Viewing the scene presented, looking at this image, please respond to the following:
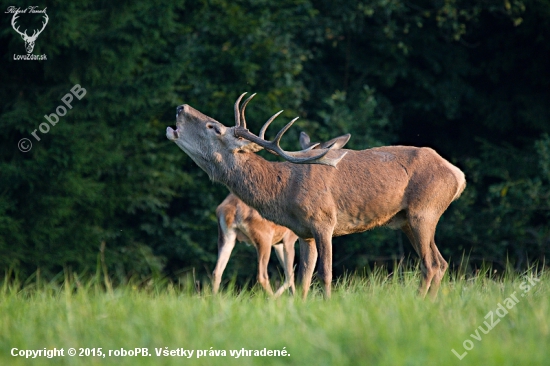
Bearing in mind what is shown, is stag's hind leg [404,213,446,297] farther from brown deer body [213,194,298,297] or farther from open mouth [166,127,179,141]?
brown deer body [213,194,298,297]

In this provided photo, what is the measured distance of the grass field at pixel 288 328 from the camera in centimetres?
432

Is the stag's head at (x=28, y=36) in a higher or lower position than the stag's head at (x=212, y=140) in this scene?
higher

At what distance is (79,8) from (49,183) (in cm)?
297

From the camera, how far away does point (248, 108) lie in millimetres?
15547

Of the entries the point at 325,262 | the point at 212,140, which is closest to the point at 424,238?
the point at 325,262

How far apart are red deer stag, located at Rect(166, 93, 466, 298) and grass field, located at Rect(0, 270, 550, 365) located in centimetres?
145

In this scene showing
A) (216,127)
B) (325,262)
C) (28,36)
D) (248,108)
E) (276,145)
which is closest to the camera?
(325,262)

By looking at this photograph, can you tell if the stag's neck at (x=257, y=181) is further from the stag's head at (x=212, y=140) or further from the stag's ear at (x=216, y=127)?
the stag's ear at (x=216, y=127)

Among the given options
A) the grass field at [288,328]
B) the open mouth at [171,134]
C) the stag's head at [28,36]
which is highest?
the stag's head at [28,36]

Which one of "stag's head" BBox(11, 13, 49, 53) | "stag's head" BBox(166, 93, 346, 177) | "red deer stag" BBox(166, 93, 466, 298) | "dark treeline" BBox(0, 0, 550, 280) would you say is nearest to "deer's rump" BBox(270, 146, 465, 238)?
"red deer stag" BBox(166, 93, 466, 298)

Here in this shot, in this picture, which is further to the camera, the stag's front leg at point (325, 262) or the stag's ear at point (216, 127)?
the stag's ear at point (216, 127)

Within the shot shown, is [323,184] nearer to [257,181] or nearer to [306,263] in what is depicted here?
[257,181]

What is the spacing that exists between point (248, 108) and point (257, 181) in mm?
8052

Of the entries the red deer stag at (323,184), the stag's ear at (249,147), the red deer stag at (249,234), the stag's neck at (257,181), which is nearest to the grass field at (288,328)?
the red deer stag at (323,184)
